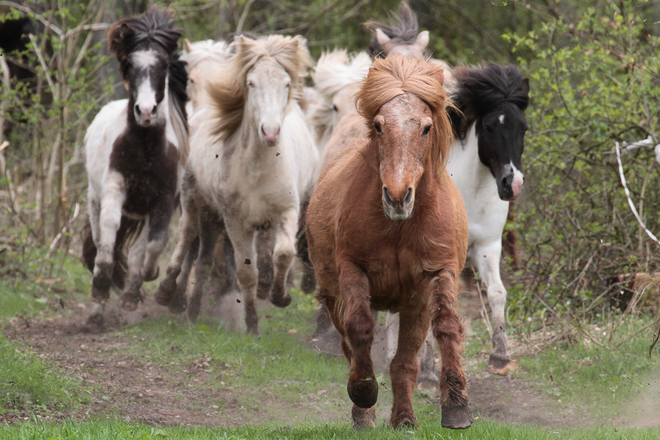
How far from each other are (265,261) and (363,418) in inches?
129

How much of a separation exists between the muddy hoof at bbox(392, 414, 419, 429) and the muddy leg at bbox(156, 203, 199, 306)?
4.50 m

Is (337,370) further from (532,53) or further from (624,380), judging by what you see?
(532,53)

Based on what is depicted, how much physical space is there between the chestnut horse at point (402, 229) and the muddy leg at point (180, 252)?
4.31 m

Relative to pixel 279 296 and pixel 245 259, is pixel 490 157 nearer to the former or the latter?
pixel 279 296

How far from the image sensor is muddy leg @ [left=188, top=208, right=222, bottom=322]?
8.94m

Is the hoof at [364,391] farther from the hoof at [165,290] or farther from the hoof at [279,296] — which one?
the hoof at [165,290]

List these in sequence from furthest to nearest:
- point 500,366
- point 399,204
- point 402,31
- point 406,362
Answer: point 402,31
point 500,366
point 406,362
point 399,204

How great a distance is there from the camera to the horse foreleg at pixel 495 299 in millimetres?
6871

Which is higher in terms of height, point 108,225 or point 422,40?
point 422,40

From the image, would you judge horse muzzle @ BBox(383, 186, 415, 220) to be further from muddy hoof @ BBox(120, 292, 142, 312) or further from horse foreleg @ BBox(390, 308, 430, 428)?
muddy hoof @ BBox(120, 292, 142, 312)

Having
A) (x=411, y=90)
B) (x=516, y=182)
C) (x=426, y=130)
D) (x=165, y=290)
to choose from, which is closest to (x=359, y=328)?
(x=426, y=130)

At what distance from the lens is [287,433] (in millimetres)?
4668

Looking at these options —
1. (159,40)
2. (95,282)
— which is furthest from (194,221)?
(159,40)

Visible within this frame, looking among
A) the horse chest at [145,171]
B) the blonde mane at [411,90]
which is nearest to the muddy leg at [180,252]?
the horse chest at [145,171]
